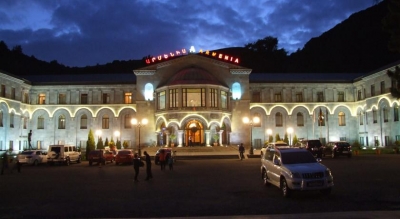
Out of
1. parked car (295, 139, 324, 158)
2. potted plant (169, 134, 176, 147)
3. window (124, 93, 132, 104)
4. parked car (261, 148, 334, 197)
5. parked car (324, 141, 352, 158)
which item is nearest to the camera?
parked car (261, 148, 334, 197)

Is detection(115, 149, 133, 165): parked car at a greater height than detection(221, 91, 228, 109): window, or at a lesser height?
lesser

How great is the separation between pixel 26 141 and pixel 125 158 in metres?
29.3

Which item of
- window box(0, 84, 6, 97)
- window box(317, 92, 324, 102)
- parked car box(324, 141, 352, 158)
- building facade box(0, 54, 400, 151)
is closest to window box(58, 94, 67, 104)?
building facade box(0, 54, 400, 151)

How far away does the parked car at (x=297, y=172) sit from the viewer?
14625 mm

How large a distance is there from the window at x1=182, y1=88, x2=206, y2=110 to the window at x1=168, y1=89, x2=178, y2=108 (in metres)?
1.04

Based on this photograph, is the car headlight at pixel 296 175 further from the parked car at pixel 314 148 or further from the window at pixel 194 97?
the window at pixel 194 97

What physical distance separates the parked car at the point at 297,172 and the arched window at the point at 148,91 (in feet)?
141


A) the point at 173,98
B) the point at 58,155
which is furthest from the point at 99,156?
the point at 173,98

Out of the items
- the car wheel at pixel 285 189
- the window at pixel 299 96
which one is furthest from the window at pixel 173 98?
the car wheel at pixel 285 189

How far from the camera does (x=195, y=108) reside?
178 feet

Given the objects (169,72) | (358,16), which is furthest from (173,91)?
(358,16)

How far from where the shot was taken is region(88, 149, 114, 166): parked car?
36.0 m

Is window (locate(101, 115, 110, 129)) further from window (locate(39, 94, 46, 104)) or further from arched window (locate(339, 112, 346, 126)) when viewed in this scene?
arched window (locate(339, 112, 346, 126))

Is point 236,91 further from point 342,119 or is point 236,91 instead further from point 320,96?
point 342,119
